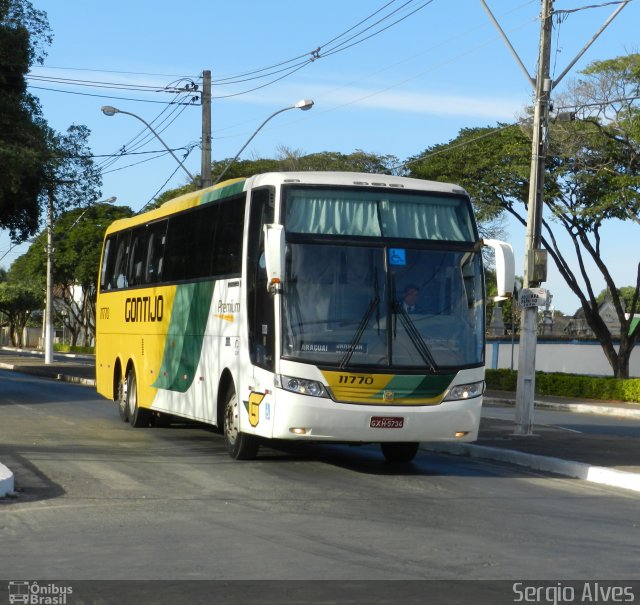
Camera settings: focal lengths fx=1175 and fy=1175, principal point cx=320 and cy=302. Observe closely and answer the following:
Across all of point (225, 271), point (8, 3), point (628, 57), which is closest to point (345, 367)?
point (225, 271)

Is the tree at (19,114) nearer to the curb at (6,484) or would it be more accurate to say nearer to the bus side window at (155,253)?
the bus side window at (155,253)

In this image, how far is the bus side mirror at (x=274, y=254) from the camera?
43.7ft

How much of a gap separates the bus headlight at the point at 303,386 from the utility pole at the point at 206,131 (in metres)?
16.8

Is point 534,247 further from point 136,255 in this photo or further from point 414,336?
point 136,255

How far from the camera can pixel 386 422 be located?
13602 mm

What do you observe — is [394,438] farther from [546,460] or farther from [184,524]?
[184,524]

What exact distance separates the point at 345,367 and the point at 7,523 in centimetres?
473

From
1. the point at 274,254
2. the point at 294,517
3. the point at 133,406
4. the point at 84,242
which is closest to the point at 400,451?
the point at 274,254

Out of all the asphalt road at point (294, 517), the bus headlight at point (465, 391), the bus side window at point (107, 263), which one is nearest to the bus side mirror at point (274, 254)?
the asphalt road at point (294, 517)

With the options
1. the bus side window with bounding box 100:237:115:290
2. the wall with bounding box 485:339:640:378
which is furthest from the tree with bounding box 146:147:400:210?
the bus side window with bounding box 100:237:115:290

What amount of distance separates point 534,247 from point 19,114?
15772 millimetres

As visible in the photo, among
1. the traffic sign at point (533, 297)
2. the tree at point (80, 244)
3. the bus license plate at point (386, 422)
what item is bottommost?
the bus license plate at point (386, 422)
